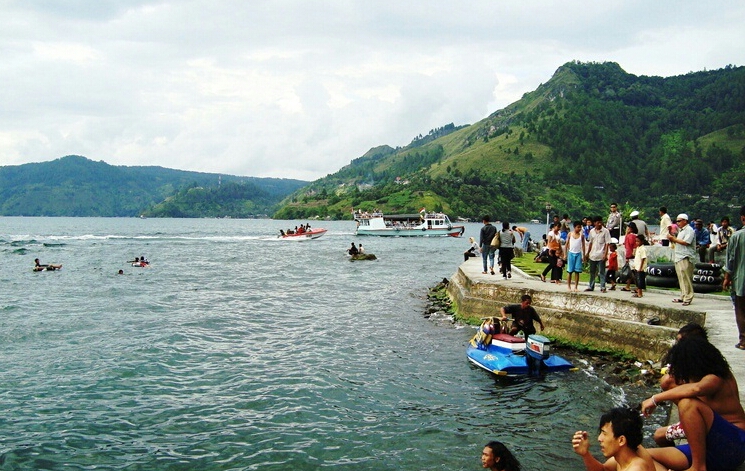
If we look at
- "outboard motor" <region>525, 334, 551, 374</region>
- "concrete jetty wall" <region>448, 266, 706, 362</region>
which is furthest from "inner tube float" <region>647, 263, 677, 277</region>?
"outboard motor" <region>525, 334, 551, 374</region>

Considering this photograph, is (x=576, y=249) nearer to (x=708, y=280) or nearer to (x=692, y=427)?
(x=708, y=280)

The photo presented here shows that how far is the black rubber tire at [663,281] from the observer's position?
19.7 meters

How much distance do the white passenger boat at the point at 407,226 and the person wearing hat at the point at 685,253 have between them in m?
93.6

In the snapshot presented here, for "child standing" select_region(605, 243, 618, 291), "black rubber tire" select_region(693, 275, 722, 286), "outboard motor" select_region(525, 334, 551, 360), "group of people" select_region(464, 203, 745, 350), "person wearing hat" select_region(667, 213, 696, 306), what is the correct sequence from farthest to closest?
1. "child standing" select_region(605, 243, 618, 291)
2. "black rubber tire" select_region(693, 275, 722, 286)
3. "outboard motor" select_region(525, 334, 551, 360)
4. "person wearing hat" select_region(667, 213, 696, 306)
5. "group of people" select_region(464, 203, 745, 350)

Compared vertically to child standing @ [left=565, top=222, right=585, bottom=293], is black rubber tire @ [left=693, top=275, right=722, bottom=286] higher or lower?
lower

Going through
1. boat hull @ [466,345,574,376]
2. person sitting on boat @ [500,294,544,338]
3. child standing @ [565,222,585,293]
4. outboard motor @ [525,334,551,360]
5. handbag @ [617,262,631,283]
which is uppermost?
child standing @ [565,222,585,293]

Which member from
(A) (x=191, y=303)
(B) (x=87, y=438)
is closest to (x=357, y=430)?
(B) (x=87, y=438)

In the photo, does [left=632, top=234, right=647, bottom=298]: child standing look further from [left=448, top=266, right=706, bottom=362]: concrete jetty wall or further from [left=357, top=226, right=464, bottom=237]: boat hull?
[left=357, top=226, right=464, bottom=237]: boat hull

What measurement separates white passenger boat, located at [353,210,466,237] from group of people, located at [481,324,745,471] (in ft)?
339

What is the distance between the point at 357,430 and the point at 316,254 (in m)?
56.0

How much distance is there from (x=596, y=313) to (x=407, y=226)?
9467 centimetres

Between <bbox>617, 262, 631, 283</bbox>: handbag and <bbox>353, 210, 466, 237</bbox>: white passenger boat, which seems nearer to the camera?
<bbox>617, 262, 631, 283</bbox>: handbag

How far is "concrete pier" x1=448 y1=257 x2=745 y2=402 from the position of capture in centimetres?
1388

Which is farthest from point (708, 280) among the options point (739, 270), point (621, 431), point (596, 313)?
point (621, 431)
